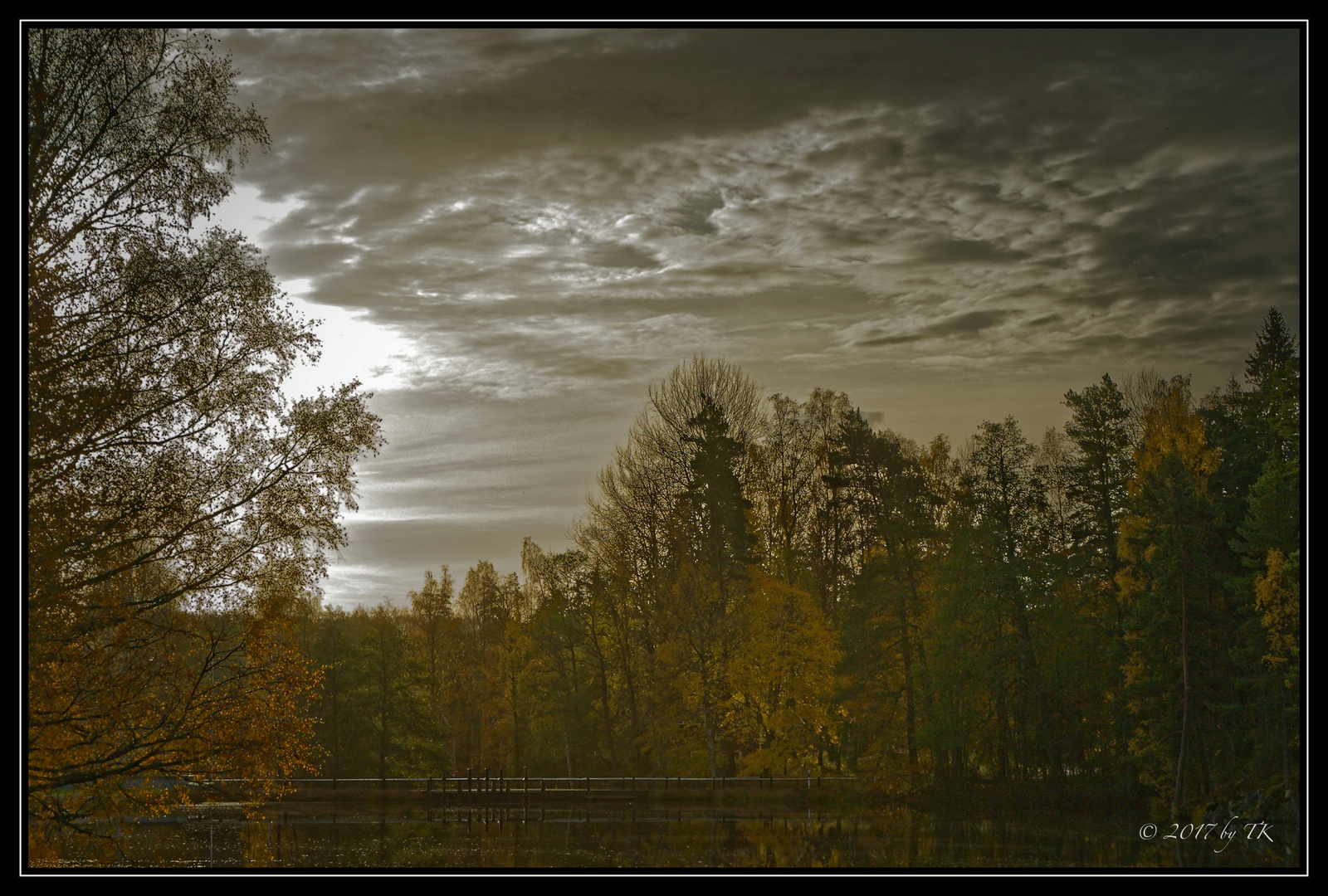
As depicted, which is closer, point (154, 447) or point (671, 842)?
point (154, 447)

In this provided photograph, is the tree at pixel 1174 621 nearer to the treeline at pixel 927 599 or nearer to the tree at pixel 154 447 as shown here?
the treeline at pixel 927 599

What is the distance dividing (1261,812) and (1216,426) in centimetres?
1161

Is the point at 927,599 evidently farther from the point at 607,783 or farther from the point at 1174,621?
the point at 607,783

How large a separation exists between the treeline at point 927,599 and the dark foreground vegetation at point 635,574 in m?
0.14

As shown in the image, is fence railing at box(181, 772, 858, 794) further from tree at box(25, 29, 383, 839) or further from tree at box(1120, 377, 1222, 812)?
tree at box(25, 29, 383, 839)

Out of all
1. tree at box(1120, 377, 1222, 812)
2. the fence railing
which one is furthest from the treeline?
the fence railing

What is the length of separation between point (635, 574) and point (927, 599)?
33.7 ft

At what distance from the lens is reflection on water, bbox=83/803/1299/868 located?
20.7 m

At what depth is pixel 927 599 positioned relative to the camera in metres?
32.8

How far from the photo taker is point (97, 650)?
10.4 meters

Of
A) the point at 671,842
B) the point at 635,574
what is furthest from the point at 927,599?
the point at 671,842

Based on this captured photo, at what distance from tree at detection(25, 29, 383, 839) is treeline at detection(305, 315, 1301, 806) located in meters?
20.7

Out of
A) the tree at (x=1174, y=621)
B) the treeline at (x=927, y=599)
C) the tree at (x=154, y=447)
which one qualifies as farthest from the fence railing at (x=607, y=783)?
the tree at (x=154, y=447)
